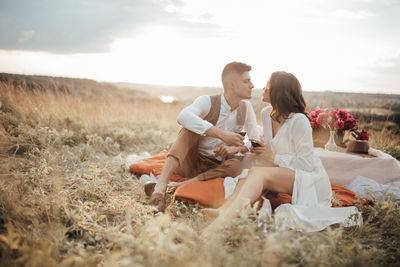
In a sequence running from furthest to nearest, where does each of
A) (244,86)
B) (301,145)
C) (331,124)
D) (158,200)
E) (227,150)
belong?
1. (331,124)
2. (244,86)
3. (227,150)
4. (158,200)
5. (301,145)

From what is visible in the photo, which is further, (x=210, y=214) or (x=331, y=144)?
(x=331, y=144)

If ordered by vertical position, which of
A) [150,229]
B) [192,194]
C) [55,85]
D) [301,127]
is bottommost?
[192,194]

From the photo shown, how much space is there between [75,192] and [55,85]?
4959mm

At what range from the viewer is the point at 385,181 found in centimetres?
352

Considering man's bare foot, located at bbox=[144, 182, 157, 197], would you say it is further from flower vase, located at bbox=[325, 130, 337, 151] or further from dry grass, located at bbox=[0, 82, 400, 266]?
flower vase, located at bbox=[325, 130, 337, 151]

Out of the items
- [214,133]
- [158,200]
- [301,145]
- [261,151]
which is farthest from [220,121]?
[158,200]

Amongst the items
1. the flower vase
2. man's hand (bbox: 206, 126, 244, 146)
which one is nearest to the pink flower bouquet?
the flower vase

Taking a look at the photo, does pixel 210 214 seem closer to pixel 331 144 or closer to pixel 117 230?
pixel 117 230

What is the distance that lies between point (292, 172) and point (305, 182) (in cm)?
16

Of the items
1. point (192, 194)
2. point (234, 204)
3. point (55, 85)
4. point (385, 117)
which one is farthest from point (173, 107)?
point (234, 204)

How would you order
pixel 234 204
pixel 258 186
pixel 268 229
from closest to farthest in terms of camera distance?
pixel 268 229, pixel 234 204, pixel 258 186

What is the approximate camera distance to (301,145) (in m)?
2.78

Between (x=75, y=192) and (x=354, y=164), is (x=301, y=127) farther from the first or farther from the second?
(x=75, y=192)

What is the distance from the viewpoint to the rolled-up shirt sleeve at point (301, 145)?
2760mm
